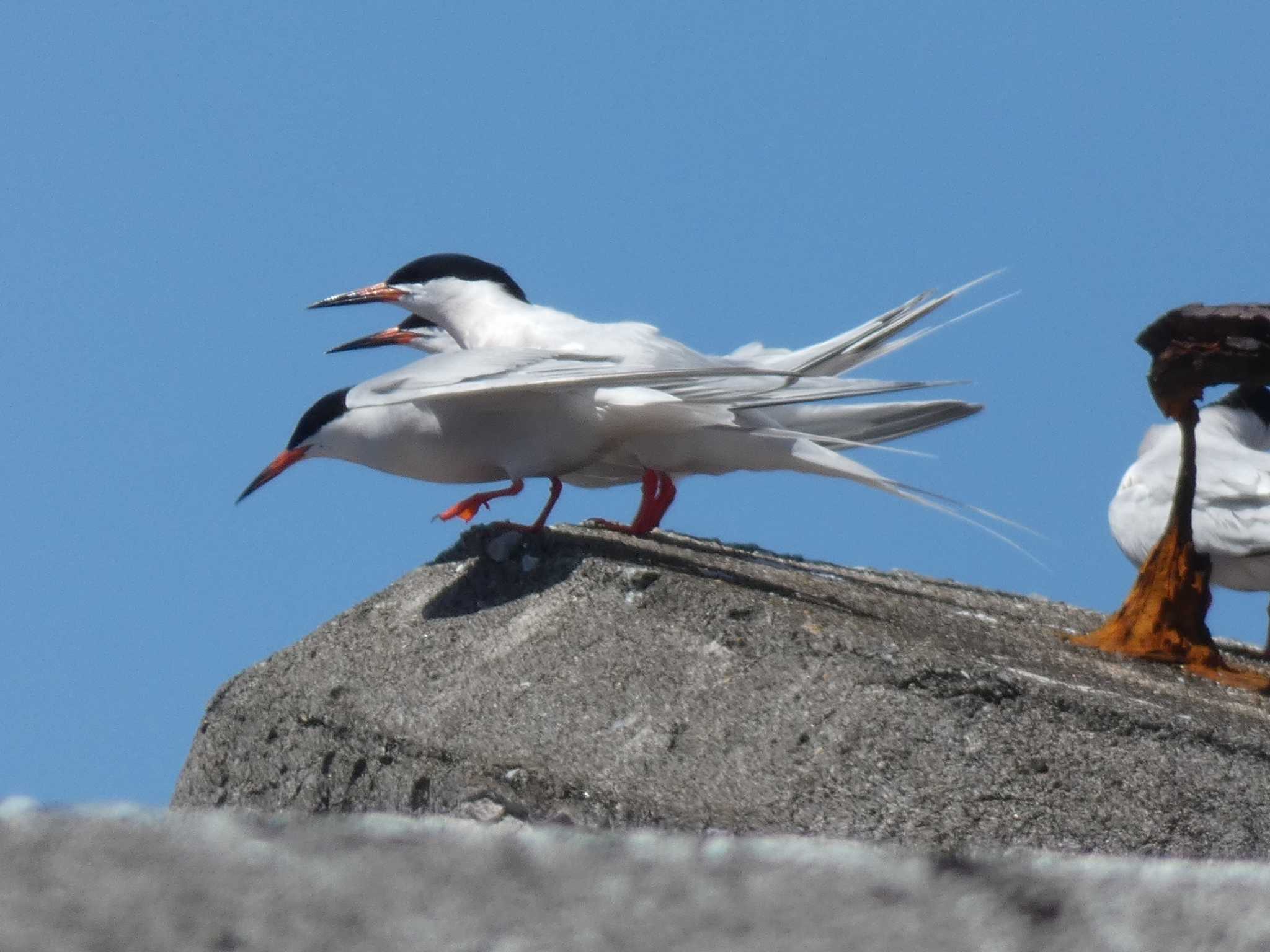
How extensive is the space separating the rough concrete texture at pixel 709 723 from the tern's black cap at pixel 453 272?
1.04 meters

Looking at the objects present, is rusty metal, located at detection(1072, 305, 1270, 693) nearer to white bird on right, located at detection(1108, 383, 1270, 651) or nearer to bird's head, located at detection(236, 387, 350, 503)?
white bird on right, located at detection(1108, 383, 1270, 651)

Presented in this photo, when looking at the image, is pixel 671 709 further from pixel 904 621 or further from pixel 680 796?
pixel 904 621

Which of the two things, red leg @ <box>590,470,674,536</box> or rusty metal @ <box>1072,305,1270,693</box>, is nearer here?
rusty metal @ <box>1072,305,1270,693</box>

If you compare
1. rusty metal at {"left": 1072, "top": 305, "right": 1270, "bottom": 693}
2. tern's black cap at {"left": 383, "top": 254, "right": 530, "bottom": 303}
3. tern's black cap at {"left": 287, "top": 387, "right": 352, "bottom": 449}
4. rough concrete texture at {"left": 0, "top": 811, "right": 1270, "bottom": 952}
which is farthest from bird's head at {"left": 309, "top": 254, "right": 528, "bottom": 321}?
rough concrete texture at {"left": 0, "top": 811, "right": 1270, "bottom": 952}

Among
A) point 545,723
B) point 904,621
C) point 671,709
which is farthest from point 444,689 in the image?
point 904,621

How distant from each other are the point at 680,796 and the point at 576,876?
236 centimetres

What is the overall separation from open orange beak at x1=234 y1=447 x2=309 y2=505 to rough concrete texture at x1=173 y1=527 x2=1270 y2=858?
25.0 inches

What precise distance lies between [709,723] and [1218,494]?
268cm

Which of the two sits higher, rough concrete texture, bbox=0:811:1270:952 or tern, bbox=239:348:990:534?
tern, bbox=239:348:990:534

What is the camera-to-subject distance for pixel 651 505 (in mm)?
5234

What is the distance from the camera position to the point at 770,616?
13.2ft

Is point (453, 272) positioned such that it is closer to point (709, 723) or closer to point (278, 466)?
point (278, 466)

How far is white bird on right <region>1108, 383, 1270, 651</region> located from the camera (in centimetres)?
556

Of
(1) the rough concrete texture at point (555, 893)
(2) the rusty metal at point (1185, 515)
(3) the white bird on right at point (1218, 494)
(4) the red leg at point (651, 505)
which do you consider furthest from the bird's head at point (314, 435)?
(1) the rough concrete texture at point (555, 893)
